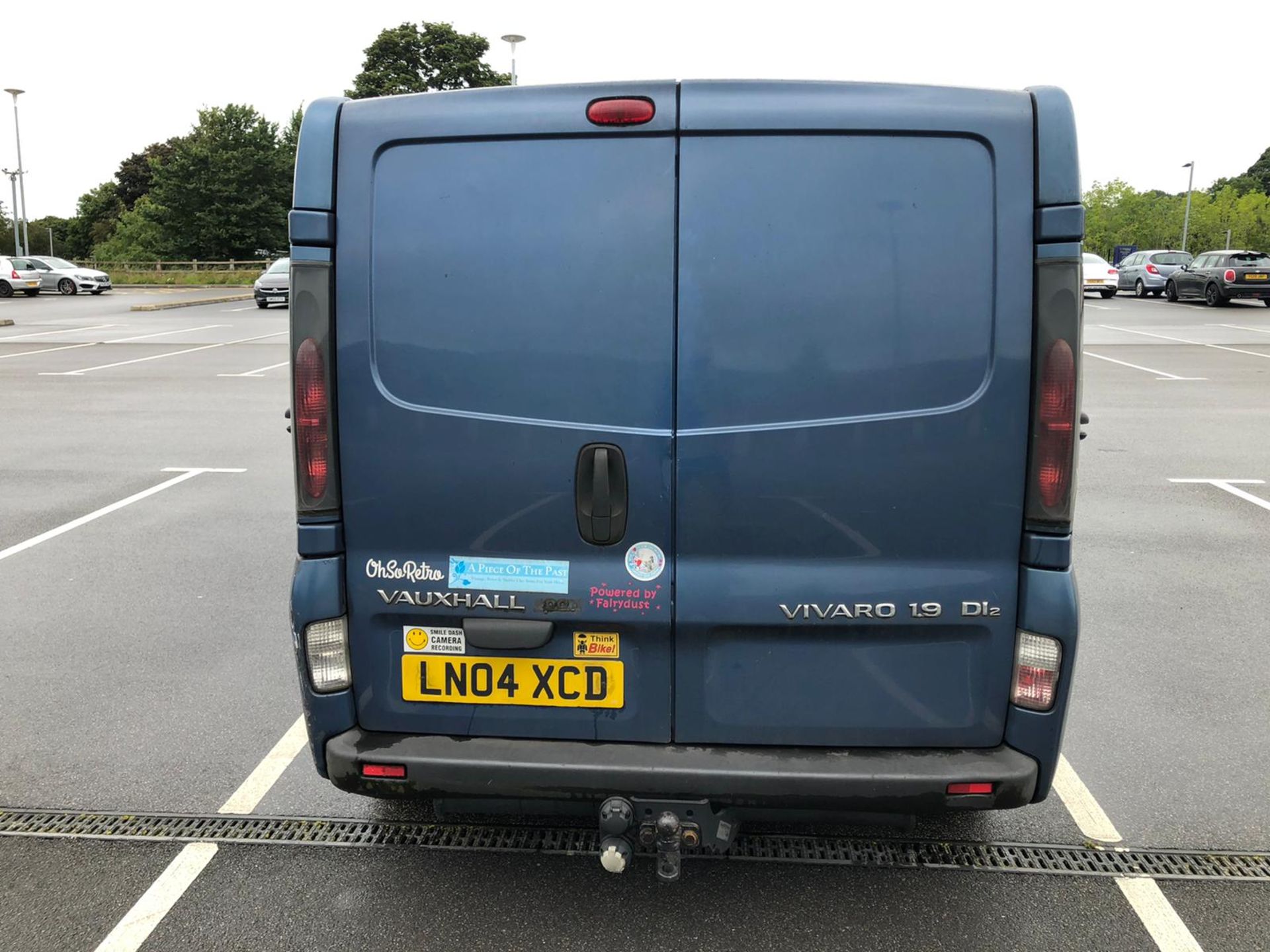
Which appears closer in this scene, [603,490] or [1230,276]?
[603,490]

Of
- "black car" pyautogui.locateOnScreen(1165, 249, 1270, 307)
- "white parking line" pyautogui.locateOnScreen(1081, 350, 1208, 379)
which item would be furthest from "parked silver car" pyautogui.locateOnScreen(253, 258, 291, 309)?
"black car" pyautogui.locateOnScreen(1165, 249, 1270, 307)

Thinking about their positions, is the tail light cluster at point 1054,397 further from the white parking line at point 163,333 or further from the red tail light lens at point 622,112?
the white parking line at point 163,333

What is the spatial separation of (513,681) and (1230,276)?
34.2 m

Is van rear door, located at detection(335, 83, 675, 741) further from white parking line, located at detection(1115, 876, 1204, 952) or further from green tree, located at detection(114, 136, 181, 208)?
green tree, located at detection(114, 136, 181, 208)

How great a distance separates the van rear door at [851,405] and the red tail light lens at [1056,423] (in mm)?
56

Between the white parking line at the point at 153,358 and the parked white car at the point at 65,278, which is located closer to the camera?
the white parking line at the point at 153,358

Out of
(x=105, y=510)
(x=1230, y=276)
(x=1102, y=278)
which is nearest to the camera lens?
(x=105, y=510)

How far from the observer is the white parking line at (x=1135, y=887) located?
2996 millimetres

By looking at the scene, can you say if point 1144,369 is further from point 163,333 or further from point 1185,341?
point 163,333

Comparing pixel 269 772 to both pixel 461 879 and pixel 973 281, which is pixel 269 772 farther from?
pixel 973 281

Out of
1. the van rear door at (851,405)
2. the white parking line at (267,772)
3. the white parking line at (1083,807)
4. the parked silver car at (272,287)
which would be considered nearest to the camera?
the van rear door at (851,405)

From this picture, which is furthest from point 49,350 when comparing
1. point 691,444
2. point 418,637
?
point 691,444

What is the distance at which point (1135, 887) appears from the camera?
3252 millimetres

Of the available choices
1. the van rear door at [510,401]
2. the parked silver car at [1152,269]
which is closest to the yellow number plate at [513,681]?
the van rear door at [510,401]
